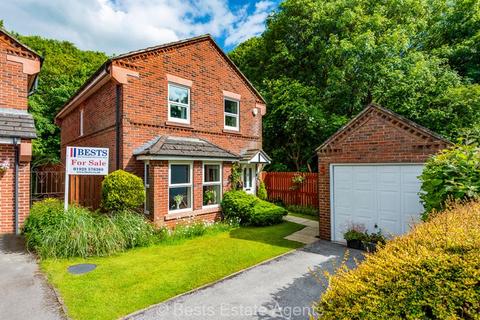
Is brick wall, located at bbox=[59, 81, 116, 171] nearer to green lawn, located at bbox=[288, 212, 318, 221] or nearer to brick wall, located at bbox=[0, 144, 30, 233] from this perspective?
brick wall, located at bbox=[0, 144, 30, 233]

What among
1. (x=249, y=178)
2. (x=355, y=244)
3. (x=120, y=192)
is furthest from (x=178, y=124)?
(x=355, y=244)

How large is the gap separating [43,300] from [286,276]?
4812 mm

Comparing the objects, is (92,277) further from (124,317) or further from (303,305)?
(303,305)

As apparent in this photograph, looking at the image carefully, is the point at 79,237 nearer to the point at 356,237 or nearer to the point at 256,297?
the point at 256,297

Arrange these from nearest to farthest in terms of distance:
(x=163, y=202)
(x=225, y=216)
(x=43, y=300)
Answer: (x=43, y=300), (x=163, y=202), (x=225, y=216)

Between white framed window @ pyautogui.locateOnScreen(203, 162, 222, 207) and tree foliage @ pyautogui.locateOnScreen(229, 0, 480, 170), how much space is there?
775cm

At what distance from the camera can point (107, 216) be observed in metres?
8.38

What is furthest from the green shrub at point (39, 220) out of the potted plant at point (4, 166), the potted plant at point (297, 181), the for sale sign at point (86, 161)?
the potted plant at point (297, 181)

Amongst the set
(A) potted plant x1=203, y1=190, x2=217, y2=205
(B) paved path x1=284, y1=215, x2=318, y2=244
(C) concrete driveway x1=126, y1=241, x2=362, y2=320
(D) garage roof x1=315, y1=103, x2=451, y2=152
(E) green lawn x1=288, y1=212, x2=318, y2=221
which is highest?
(D) garage roof x1=315, y1=103, x2=451, y2=152

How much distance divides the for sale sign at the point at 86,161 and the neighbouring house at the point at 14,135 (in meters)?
1.51

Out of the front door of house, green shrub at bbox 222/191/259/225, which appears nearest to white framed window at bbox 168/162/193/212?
green shrub at bbox 222/191/259/225

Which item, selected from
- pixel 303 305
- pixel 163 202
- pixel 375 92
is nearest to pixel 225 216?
pixel 163 202

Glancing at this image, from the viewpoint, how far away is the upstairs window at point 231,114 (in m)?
14.2

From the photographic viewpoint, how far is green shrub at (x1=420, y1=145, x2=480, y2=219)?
5.14 m
